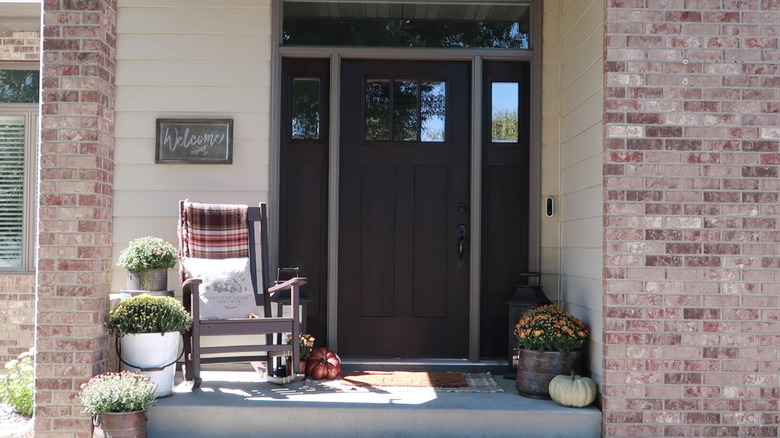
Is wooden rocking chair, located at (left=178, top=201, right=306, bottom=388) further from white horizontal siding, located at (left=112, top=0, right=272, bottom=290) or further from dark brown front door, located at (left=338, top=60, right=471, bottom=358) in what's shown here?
dark brown front door, located at (left=338, top=60, right=471, bottom=358)

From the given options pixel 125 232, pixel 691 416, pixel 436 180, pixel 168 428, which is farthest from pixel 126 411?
pixel 691 416

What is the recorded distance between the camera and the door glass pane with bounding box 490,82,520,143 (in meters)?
4.92

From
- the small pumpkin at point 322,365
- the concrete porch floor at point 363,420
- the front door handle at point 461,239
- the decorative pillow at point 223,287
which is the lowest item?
the concrete porch floor at point 363,420

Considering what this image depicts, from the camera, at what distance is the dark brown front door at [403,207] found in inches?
192

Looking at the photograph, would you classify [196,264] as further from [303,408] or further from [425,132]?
[425,132]

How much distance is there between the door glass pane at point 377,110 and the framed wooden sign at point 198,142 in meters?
0.86

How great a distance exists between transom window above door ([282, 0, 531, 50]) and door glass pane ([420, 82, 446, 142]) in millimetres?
267

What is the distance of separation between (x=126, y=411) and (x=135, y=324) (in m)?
0.48

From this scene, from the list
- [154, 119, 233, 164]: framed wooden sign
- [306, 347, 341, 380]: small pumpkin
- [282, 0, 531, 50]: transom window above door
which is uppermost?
[282, 0, 531, 50]: transom window above door

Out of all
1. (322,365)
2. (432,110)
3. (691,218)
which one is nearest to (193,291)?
(322,365)

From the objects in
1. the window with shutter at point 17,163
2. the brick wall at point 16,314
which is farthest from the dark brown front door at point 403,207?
the window with shutter at point 17,163

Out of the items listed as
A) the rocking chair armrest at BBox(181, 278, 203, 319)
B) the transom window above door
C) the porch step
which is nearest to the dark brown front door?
the transom window above door

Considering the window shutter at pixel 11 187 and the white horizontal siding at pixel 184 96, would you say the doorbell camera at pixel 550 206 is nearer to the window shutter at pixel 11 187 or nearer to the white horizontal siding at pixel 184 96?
the white horizontal siding at pixel 184 96

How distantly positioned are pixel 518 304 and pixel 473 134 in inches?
42.9
